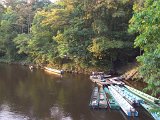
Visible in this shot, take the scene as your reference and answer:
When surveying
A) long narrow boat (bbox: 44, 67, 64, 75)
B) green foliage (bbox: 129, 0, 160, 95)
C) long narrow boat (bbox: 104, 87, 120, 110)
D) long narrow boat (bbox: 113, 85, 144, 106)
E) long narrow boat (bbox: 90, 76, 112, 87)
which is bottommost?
long narrow boat (bbox: 104, 87, 120, 110)

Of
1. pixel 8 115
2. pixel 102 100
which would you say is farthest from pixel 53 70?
pixel 8 115

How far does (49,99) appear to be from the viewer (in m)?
25.4

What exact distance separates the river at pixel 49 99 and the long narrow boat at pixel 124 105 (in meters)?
0.39

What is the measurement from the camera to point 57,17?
42.6 metres

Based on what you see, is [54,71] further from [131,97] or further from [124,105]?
[124,105]

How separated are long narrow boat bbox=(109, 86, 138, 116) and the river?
15.5 inches

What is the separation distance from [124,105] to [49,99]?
6.93 meters

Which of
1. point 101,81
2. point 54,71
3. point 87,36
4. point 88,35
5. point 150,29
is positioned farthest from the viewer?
point 54,71

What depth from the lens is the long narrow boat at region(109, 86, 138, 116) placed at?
1993 cm

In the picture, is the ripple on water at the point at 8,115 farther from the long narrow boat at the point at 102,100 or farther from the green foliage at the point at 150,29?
the green foliage at the point at 150,29

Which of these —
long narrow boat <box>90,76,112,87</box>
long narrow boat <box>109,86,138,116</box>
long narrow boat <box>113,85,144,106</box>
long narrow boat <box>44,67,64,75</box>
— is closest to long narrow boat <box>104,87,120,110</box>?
long narrow boat <box>109,86,138,116</box>

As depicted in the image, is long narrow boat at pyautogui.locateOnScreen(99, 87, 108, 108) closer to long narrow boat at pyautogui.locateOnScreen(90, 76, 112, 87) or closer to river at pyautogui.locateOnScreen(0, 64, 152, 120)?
river at pyautogui.locateOnScreen(0, 64, 152, 120)

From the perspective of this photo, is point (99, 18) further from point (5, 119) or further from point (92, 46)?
point (5, 119)

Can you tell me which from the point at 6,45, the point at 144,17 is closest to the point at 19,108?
the point at 144,17
